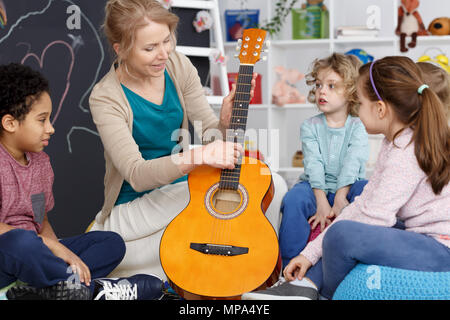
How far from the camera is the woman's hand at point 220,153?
4.85 feet

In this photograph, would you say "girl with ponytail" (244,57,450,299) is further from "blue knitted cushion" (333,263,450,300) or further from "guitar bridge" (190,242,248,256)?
"guitar bridge" (190,242,248,256)

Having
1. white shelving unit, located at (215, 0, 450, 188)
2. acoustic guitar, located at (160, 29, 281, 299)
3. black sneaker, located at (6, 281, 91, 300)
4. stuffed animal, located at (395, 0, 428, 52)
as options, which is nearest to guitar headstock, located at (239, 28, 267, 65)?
acoustic guitar, located at (160, 29, 281, 299)

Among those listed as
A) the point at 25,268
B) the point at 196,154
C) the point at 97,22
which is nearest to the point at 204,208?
the point at 196,154

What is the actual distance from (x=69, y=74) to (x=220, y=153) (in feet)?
3.61

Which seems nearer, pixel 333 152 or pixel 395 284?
pixel 395 284

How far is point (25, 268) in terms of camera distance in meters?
1.34

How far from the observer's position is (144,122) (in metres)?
1.78

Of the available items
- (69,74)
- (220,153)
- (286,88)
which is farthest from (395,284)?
(286,88)

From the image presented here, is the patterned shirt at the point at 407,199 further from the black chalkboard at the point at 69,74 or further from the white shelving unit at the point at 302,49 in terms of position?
the white shelving unit at the point at 302,49

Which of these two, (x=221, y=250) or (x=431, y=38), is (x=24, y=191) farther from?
(x=431, y=38)

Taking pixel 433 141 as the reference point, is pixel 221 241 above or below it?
below

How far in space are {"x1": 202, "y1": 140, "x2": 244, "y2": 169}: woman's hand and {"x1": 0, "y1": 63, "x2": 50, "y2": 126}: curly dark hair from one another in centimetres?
52

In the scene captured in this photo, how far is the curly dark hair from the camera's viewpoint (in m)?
1.52

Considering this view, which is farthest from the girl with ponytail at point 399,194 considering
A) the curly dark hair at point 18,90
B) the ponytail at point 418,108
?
the curly dark hair at point 18,90
